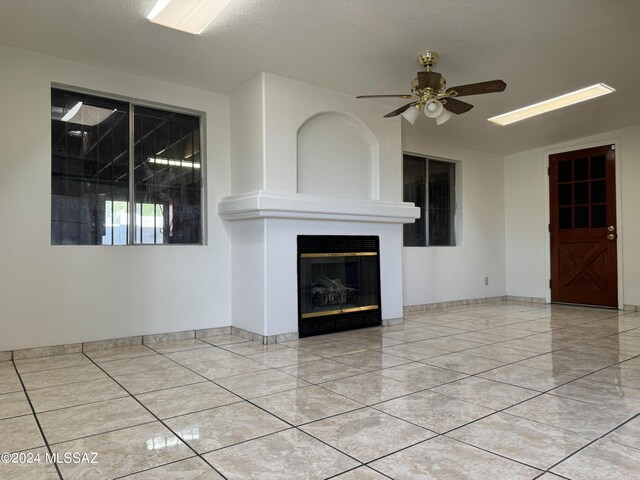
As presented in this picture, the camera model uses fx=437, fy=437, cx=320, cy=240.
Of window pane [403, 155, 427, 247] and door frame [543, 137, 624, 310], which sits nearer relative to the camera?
door frame [543, 137, 624, 310]

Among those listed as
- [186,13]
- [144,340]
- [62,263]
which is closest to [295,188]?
[186,13]

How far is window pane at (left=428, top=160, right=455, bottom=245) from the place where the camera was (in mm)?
6629

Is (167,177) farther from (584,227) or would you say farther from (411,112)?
(584,227)

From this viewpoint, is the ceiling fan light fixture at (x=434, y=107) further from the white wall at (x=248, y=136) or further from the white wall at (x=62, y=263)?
the white wall at (x=62, y=263)

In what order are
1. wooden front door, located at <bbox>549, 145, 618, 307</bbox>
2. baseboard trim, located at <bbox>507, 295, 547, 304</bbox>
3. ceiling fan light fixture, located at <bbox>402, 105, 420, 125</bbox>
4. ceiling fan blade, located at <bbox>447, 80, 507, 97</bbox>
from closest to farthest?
ceiling fan blade, located at <bbox>447, 80, 507, 97</bbox>
ceiling fan light fixture, located at <bbox>402, 105, 420, 125</bbox>
wooden front door, located at <bbox>549, 145, 618, 307</bbox>
baseboard trim, located at <bbox>507, 295, 547, 304</bbox>

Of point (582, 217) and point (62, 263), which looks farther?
point (582, 217)

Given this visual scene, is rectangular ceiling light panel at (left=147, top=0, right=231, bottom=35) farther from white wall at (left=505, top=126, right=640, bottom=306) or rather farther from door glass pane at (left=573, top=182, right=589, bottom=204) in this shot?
door glass pane at (left=573, top=182, right=589, bottom=204)

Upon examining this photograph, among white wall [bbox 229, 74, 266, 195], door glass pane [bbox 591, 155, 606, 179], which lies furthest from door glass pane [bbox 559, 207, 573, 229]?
white wall [bbox 229, 74, 266, 195]

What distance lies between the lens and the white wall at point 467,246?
6250mm

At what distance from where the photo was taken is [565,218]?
265 inches

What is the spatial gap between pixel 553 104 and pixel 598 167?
2032 mm

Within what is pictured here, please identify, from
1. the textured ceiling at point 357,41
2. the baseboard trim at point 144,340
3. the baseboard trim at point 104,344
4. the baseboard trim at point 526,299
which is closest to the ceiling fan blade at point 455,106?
the textured ceiling at point 357,41

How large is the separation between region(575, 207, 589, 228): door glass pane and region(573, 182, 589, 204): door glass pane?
113 millimetres

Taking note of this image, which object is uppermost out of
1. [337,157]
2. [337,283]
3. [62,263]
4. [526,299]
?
[337,157]
